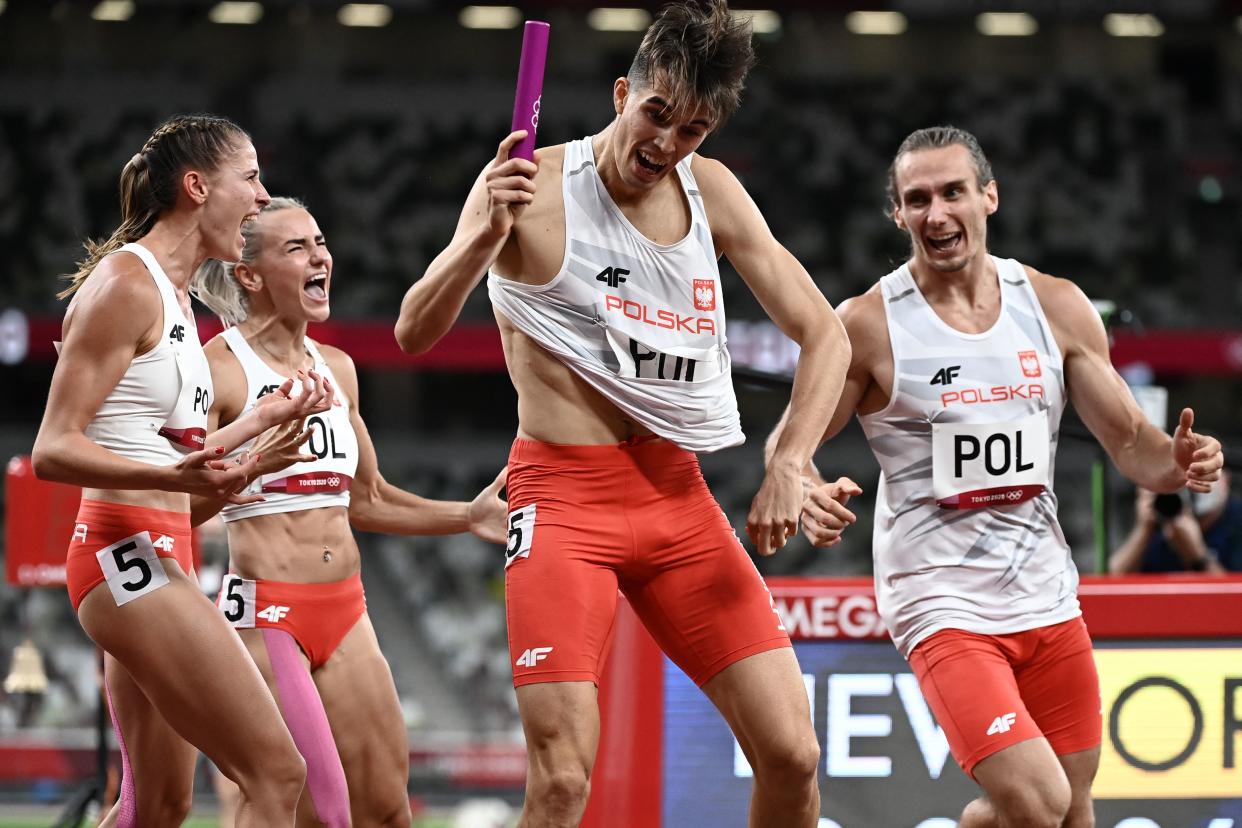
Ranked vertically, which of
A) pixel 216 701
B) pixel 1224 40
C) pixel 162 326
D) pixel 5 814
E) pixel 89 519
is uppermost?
pixel 1224 40

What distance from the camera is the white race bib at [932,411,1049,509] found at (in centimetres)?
438

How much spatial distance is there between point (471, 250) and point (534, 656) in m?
0.95

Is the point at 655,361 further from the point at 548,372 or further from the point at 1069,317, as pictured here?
the point at 1069,317

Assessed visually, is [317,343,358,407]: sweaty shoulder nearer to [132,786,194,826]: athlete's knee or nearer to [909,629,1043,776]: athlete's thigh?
[132,786,194,826]: athlete's knee

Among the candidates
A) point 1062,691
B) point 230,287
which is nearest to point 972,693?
point 1062,691

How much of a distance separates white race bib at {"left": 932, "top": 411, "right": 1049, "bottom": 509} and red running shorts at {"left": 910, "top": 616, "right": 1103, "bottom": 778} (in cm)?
39

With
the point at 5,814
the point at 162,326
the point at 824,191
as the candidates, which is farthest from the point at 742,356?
the point at 162,326

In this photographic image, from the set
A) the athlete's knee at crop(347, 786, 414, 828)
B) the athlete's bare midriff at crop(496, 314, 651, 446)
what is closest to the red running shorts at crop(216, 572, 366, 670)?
the athlete's knee at crop(347, 786, 414, 828)

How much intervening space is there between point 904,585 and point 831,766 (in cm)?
87

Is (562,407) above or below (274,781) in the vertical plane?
above

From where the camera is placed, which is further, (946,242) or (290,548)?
(290,548)

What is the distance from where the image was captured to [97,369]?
3.80 meters

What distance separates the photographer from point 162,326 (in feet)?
13.0

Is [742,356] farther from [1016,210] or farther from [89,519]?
[89,519]
